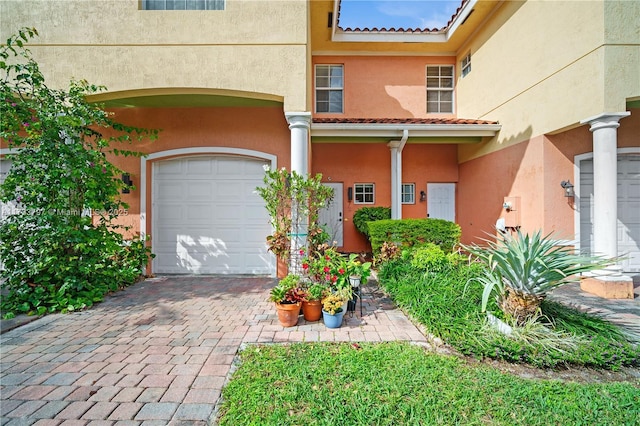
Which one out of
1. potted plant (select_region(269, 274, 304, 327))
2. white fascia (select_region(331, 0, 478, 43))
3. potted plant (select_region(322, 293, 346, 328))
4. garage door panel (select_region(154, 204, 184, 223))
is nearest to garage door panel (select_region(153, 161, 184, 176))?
garage door panel (select_region(154, 204, 184, 223))

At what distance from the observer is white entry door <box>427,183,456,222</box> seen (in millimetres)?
9180

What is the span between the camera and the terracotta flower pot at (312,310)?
3705mm

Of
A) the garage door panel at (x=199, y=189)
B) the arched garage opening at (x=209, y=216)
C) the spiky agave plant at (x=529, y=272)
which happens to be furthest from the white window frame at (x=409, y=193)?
the spiky agave plant at (x=529, y=272)

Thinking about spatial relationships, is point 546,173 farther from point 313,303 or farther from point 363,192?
point 313,303

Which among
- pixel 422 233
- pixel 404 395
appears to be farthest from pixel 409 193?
pixel 404 395

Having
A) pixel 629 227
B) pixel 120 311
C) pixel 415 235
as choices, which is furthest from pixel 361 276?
pixel 629 227

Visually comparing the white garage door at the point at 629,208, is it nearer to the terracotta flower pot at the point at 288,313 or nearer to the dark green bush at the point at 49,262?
the terracotta flower pot at the point at 288,313

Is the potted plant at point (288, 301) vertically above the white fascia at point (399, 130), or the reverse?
the white fascia at point (399, 130)

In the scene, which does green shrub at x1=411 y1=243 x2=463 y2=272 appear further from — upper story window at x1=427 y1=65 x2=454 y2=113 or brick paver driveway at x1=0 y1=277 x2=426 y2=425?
upper story window at x1=427 y1=65 x2=454 y2=113

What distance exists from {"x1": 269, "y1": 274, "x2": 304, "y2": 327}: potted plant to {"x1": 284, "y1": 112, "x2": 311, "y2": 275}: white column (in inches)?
39.3

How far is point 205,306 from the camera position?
4395mm

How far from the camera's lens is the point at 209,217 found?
632cm

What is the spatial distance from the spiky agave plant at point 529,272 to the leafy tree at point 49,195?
5595 millimetres

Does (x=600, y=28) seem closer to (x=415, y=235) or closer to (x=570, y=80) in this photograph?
(x=570, y=80)
